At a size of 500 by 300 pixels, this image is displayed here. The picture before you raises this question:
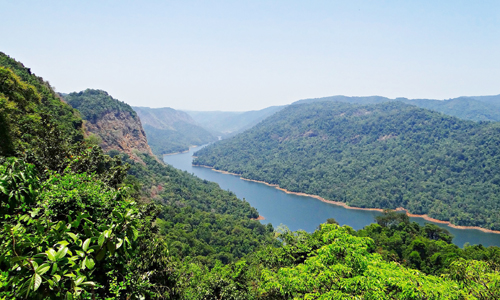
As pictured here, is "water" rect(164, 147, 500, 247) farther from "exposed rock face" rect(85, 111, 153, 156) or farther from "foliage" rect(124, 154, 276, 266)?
"exposed rock face" rect(85, 111, 153, 156)

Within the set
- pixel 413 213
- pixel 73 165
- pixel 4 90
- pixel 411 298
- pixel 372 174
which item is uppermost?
pixel 4 90

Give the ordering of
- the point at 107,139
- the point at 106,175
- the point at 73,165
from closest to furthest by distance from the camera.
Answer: the point at 73,165 → the point at 106,175 → the point at 107,139

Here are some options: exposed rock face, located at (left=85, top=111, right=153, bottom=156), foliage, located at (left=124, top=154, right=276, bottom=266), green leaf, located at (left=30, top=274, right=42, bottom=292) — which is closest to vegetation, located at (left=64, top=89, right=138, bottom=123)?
exposed rock face, located at (left=85, top=111, right=153, bottom=156)

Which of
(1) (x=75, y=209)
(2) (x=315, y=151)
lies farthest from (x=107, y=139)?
(2) (x=315, y=151)

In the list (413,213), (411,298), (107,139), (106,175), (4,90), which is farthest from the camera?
(413,213)

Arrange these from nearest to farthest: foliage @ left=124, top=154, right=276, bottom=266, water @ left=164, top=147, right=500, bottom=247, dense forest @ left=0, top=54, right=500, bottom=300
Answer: dense forest @ left=0, top=54, right=500, bottom=300, foliage @ left=124, top=154, right=276, bottom=266, water @ left=164, top=147, right=500, bottom=247

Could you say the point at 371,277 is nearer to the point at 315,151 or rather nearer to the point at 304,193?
the point at 304,193

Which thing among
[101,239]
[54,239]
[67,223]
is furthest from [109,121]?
[101,239]
